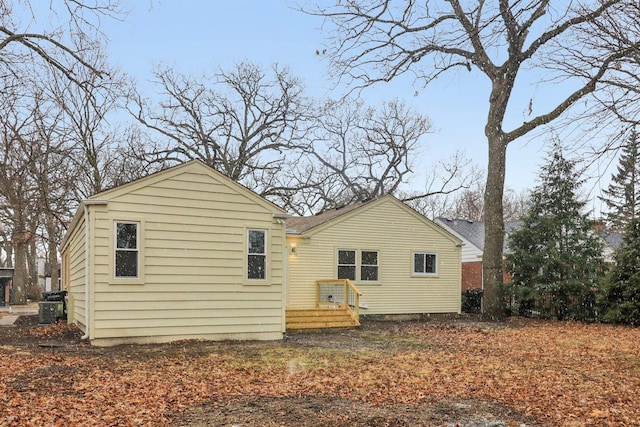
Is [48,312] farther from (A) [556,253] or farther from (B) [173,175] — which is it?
(A) [556,253]

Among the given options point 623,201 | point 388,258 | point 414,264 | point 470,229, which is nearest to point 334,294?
point 388,258

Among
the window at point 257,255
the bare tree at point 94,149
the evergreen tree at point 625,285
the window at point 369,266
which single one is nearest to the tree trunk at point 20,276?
the bare tree at point 94,149

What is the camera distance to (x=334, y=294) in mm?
17078

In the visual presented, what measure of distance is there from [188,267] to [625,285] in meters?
13.1

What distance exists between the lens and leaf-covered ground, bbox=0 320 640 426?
5512 millimetres

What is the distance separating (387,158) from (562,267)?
16.8 meters

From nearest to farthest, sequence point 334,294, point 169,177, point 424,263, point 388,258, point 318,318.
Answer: point 169,177
point 318,318
point 334,294
point 388,258
point 424,263

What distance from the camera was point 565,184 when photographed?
1855cm

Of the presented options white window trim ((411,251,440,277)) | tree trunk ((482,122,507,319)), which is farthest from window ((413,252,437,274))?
tree trunk ((482,122,507,319))

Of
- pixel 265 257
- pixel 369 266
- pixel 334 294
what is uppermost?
pixel 265 257

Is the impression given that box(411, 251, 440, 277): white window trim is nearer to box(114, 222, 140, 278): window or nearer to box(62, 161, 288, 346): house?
box(62, 161, 288, 346): house

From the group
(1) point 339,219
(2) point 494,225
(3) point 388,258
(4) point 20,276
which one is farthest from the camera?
(4) point 20,276

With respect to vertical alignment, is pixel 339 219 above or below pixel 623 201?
below

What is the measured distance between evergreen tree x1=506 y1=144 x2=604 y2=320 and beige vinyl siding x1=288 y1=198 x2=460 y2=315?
2389 mm
